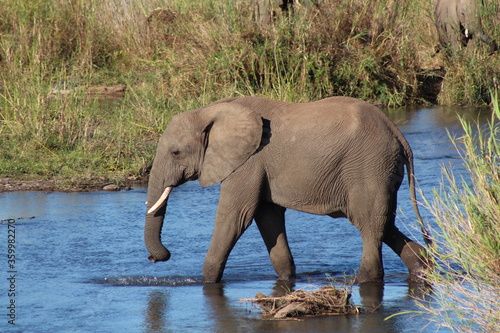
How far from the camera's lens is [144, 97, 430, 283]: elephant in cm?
674

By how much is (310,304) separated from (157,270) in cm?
190

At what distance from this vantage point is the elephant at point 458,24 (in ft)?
51.3

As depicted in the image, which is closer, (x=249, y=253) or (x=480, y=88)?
(x=249, y=253)

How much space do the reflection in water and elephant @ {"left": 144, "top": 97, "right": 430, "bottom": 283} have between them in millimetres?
455

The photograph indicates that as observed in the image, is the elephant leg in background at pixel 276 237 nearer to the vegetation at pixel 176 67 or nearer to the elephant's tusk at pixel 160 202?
the elephant's tusk at pixel 160 202

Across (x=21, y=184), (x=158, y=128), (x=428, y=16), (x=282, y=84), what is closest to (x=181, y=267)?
(x=21, y=184)

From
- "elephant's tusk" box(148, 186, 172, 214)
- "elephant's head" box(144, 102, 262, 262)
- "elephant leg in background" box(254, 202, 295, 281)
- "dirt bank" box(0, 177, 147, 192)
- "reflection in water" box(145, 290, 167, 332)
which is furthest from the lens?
"dirt bank" box(0, 177, 147, 192)

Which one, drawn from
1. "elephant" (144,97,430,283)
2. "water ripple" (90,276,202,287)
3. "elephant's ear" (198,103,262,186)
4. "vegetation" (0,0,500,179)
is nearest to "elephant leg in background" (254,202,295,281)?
"elephant" (144,97,430,283)

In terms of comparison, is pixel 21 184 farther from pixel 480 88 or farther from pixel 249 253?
pixel 480 88

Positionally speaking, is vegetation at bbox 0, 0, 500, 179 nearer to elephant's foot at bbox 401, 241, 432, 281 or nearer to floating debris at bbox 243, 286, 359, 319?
elephant's foot at bbox 401, 241, 432, 281

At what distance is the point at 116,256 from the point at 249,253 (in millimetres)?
1179

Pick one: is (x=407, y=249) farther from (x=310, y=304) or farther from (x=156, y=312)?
(x=156, y=312)

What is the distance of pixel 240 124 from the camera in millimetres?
6840

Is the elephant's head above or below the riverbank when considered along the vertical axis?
above
